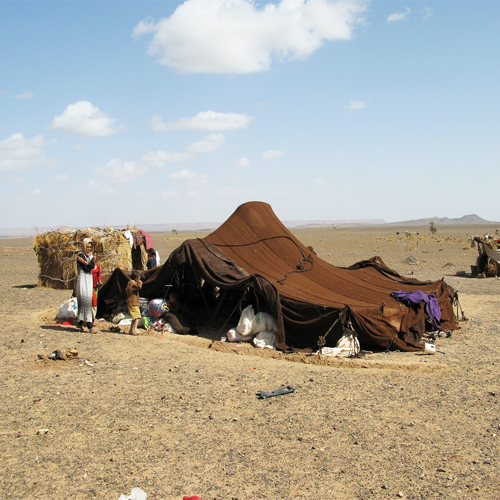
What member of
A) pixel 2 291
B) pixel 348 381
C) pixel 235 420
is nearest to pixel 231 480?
pixel 235 420

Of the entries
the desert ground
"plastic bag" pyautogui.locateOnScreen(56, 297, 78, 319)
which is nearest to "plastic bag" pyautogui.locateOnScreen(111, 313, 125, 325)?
"plastic bag" pyautogui.locateOnScreen(56, 297, 78, 319)

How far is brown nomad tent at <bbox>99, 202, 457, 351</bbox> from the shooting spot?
8.05m

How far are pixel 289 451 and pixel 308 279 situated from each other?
5.51m

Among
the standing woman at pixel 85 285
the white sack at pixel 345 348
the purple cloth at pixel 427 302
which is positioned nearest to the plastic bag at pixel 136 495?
the white sack at pixel 345 348

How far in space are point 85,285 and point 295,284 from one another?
152 inches

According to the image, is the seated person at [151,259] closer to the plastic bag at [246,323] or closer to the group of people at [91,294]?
the group of people at [91,294]

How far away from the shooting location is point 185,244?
9.57 metres

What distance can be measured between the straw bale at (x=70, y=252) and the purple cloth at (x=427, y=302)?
880 cm

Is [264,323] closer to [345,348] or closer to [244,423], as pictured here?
[345,348]

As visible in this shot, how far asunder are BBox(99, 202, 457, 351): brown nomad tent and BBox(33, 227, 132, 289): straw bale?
14.9 ft

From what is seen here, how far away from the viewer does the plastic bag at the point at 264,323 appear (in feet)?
27.7

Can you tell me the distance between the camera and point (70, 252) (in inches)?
599

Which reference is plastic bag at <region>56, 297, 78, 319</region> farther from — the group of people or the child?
the child

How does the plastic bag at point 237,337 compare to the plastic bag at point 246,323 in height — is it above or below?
below
